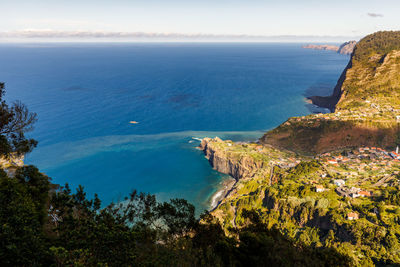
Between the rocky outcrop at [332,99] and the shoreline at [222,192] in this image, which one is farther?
the rocky outcrop at [332,99]

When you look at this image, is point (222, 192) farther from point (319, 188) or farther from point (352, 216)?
point (352, 216)

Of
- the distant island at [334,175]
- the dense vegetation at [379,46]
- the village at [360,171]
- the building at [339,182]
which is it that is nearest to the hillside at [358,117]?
the distant island at [334,175]

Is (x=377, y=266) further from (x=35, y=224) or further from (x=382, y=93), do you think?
(x=382, y=93)

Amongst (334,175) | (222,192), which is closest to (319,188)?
(334,175)

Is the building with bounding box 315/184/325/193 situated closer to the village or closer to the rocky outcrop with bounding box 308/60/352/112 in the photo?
the village

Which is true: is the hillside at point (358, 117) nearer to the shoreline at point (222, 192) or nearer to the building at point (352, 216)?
the shoreline at point (222, 192)

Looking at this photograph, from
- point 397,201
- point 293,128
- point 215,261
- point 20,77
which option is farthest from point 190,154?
point 20,77
